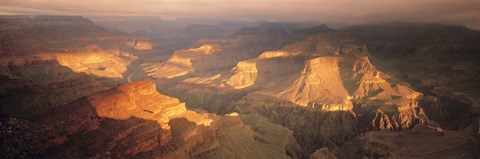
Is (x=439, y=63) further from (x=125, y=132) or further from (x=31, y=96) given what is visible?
(x=31, y=96)

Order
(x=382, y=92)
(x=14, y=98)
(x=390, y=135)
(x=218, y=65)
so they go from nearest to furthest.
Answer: (x=14, y=98) < (x=390, y=135) < (x=382, y=92) < (x=218, y=65)

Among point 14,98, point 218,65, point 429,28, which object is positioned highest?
point 429,28

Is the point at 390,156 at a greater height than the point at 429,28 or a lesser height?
lesser

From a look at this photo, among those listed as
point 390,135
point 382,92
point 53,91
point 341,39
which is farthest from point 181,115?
point 341,39

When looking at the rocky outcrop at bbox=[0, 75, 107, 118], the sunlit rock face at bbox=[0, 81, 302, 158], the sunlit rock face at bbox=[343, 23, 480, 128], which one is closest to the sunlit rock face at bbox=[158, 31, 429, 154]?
the sunlit rock face at bbox=[343, 23, 480, 128]

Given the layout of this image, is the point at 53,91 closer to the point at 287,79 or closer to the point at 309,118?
the point at 309,118
